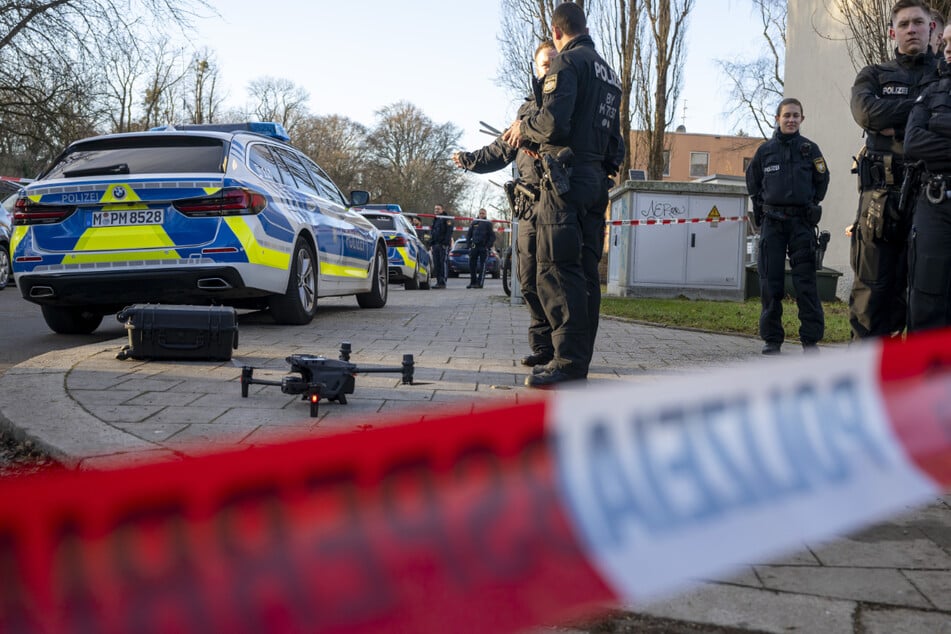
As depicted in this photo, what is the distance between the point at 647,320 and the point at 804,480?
28.1ft

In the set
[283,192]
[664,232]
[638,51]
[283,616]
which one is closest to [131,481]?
[283,616]

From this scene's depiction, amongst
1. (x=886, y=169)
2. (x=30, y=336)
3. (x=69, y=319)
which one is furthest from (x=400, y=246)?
(x=886, y=169)

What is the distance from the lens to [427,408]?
3.95m

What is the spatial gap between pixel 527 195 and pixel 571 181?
0.34 m

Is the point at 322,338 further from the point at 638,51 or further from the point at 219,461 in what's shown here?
the point at 638,51

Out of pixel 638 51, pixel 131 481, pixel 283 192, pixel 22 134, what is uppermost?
pixel 638 51

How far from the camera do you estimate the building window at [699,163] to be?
6975cm

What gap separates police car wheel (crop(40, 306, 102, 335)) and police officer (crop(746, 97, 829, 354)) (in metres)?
5.50

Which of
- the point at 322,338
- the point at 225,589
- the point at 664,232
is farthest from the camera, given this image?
the point at 664,232

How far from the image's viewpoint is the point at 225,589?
76 centimetres

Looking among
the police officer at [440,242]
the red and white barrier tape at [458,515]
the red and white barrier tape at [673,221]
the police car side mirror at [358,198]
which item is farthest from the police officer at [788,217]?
the police officer at [440,242]

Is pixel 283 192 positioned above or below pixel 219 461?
above

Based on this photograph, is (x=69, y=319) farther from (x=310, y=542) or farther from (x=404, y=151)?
(x=404, y=151)

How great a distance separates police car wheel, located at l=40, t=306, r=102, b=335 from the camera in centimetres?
707
